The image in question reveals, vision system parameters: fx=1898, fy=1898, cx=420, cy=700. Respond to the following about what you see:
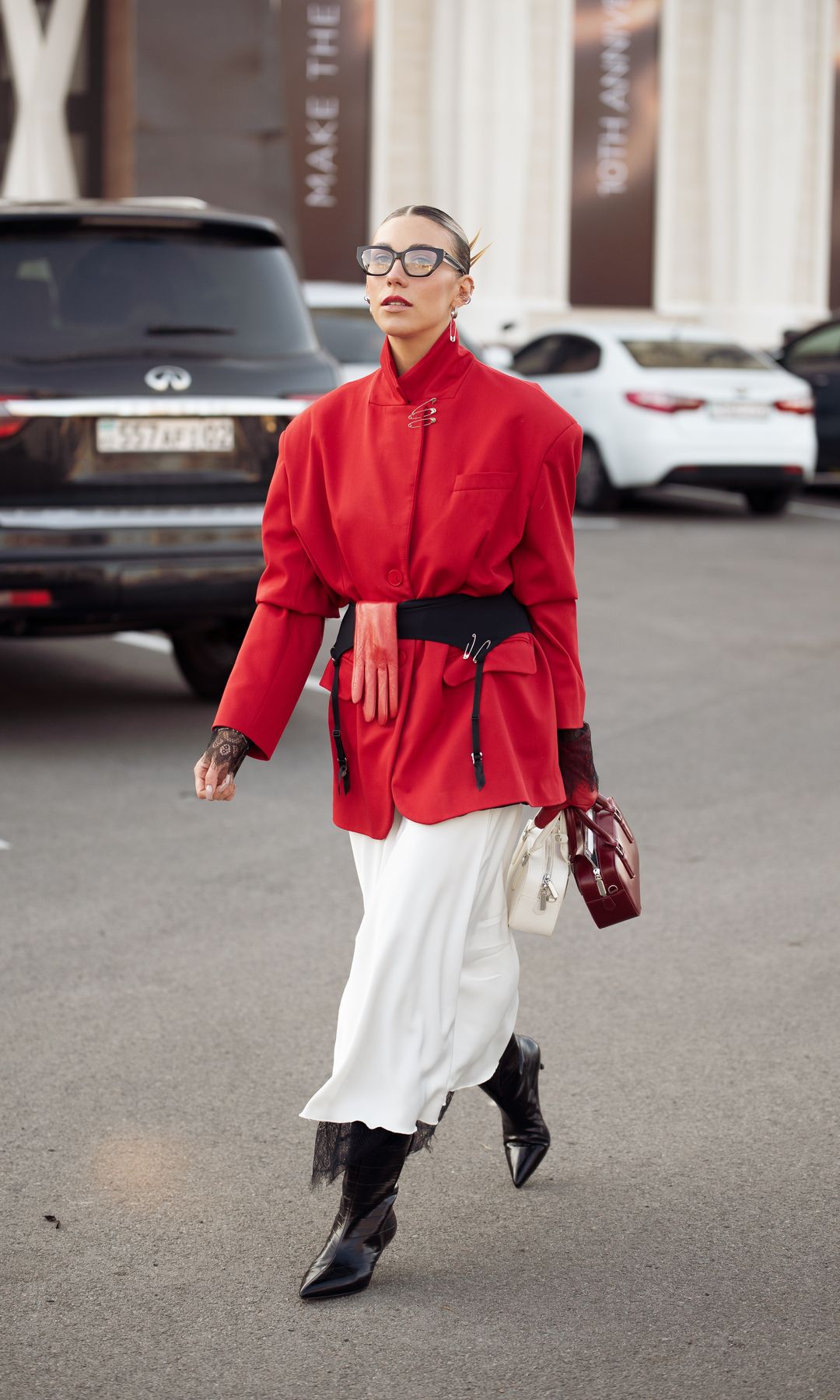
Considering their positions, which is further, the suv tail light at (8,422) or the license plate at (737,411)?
the license plate at (737,411)

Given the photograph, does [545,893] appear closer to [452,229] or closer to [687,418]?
[452,229]

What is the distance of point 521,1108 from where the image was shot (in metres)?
3.60

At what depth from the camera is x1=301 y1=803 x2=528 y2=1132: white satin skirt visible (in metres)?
3.14

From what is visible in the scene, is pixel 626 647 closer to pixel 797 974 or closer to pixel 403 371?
pixel 797 974

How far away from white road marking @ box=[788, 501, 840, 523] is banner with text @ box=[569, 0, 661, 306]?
40.7 feet

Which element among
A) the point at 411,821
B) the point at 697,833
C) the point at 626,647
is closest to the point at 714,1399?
the point at 411,821

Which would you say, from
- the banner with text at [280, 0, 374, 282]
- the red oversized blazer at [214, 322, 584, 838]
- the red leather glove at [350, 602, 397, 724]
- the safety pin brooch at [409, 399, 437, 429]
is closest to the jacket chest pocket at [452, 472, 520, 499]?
the red oversized blazer at [214, 322, 584, 838]

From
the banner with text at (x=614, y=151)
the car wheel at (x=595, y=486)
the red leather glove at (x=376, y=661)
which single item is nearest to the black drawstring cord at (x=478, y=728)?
the red leather glove at (x=376, y=661)

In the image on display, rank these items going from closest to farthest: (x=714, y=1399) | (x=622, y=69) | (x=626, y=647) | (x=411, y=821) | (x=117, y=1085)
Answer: (x=714, y=1399)
(x=411, y=821)
(x=117, y=1085)
(x=626, y=647)
(x=622, y=69)

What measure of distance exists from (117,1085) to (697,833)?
2.67 meters

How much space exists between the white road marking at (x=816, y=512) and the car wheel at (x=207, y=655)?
330 inches

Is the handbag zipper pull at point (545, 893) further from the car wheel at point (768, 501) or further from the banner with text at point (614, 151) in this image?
the banner with text at point (614, 151)

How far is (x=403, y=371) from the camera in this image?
3.19 m

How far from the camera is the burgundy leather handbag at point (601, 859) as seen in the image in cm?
342
